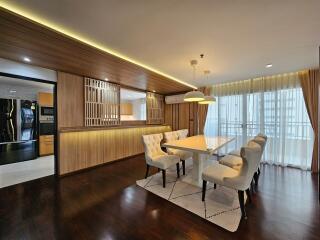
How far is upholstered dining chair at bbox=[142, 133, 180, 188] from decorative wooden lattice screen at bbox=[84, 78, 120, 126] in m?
1.75

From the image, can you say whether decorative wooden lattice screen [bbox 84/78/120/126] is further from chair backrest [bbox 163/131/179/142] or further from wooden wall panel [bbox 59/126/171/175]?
chair backrest [bbox 163/131/179/142]

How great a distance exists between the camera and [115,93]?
460 centimetres

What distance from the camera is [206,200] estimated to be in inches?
94.5

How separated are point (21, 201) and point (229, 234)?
9.92 ft

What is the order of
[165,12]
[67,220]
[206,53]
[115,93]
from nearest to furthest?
→ [165,12], [67,220], [206,53], [115,93]

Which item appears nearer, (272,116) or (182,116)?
(272,116)

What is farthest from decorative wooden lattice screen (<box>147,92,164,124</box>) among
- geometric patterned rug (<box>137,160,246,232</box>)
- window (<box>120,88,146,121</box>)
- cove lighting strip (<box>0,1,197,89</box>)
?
geometric patterned rug (<box>137,160,246,232</box>)

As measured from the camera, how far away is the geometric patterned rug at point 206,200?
197 cm

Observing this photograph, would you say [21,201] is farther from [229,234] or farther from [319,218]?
[319,218]

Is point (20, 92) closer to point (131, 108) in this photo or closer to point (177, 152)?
point (131, 108)

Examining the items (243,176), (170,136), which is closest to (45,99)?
(170,136)

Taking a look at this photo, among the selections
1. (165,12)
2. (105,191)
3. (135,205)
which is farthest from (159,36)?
(105,191)

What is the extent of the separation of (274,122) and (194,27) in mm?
3713

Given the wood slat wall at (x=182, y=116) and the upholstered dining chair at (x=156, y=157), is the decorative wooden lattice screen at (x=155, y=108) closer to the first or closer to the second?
the wood slat wall at (x=182, y=116)
